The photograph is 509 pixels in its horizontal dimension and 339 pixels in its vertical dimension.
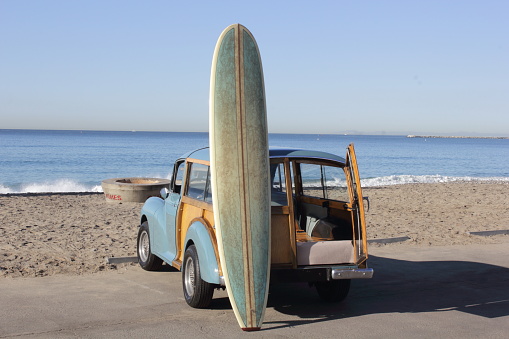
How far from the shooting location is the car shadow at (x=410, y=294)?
7164 mm

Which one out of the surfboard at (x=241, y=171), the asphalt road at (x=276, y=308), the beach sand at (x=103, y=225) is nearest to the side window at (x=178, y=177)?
the asphalt road at (x=276, y=308)

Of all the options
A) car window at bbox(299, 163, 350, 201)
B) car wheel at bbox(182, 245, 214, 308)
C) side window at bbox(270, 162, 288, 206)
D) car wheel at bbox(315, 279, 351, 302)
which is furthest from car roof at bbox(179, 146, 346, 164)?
car wheel at bbox(315, 279, 351, 302)

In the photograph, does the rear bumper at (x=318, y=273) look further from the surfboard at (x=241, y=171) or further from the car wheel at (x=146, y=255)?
the car wheel at (x=146, y=255)

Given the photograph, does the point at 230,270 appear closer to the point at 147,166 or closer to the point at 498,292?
the point at 498,292

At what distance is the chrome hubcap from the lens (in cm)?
713

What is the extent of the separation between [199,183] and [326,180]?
1638 mm

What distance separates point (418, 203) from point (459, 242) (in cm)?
632

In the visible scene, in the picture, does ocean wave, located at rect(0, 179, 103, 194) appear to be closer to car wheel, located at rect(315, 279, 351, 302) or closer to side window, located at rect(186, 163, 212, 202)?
side window, located at rect(186, 163, 212, 202)

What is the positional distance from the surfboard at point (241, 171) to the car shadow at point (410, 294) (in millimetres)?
665

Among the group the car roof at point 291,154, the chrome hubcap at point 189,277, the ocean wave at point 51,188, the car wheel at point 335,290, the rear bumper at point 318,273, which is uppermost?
the car roof at point 291,154

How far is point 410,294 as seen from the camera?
8008 mm

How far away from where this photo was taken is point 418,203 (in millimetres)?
18484

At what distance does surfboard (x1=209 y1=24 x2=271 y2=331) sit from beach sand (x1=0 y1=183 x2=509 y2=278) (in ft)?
11.5

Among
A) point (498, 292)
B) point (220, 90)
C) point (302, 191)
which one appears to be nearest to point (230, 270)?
point (220, 90)
